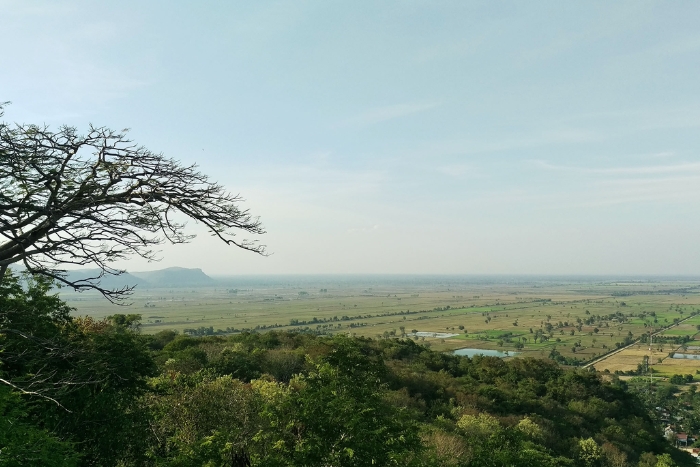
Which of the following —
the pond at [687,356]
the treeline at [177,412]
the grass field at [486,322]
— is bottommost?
the pond at [687,356]

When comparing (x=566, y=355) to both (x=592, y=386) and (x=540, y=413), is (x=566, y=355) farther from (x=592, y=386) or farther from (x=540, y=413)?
(x=540, y=413)

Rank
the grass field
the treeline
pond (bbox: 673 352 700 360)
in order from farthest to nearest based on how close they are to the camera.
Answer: the grass field, pond (bbox: 673 352 700 360), the treeline

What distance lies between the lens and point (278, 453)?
10.3 m

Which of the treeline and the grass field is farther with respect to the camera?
the grass field

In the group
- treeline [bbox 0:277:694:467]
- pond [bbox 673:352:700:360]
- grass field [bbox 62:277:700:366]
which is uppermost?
treeline [bbox 0:277:694:467]

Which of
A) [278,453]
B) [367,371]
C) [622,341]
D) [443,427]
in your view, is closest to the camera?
[278,453]

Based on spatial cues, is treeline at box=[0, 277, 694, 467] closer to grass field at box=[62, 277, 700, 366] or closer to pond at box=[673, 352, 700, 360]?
grass field at box=[62, 277, 700, 366]

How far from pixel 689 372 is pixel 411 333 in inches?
2055

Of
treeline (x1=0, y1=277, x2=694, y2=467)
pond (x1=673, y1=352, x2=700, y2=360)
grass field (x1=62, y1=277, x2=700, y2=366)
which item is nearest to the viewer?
treeline (x1=0, y1=277, x2=694, y2=467)

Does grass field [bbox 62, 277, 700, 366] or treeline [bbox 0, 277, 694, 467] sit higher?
treeline [bbox 0, 277, 694, 467]

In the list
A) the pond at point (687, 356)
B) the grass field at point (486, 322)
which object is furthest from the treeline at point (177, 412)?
the pond at point (687, 356)

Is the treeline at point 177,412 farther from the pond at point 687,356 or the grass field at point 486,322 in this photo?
the pond at point 687,356

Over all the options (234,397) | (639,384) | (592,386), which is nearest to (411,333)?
(639,384)

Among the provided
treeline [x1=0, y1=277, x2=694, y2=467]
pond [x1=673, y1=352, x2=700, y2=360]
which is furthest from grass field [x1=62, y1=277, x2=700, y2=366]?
treeline [x1=0, y1=277, x2=694, y2=467]
